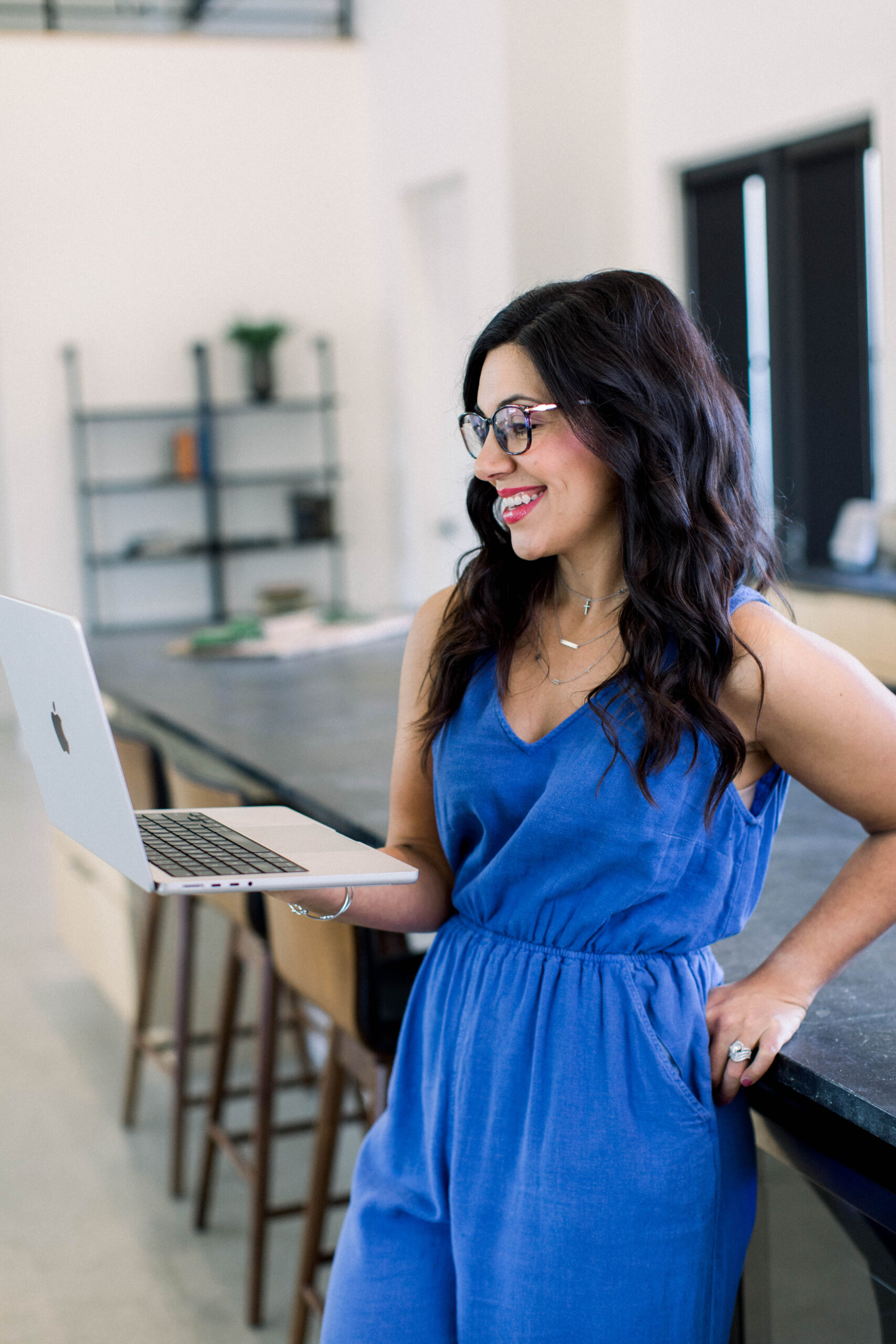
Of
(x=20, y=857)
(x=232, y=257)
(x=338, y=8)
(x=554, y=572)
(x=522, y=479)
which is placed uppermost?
(x=338, y=8)

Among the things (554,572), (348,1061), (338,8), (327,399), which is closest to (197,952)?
(348,1061)

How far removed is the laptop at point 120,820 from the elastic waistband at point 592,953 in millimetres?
188

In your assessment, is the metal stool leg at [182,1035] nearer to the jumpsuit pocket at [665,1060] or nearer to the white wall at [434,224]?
the jumpsuit pocket at [665,1060]

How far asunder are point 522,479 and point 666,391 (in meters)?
0.16

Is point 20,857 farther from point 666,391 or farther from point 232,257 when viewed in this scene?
point 666,391

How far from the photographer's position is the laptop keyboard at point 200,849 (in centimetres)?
125

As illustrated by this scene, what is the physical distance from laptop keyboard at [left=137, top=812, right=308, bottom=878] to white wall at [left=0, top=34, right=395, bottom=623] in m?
6.68

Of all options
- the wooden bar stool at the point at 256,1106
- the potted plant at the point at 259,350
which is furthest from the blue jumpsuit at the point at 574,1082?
the potted plant at the point at 259,350

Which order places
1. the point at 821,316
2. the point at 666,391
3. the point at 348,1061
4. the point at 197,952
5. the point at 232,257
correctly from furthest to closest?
the point at 232,257
the point at 821,316
the point at 197,952
the point at 348,1061
the point at 666,391

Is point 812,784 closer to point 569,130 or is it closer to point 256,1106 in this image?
point 256,1106

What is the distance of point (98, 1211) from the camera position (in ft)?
10.2

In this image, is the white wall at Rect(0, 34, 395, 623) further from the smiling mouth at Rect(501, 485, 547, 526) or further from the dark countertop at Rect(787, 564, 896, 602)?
the smiling mouth at Rect(501, 485, 547, 526)

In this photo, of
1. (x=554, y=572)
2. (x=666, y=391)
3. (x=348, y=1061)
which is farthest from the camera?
(x=348, y=1061)

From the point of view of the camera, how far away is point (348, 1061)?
2.31 m
